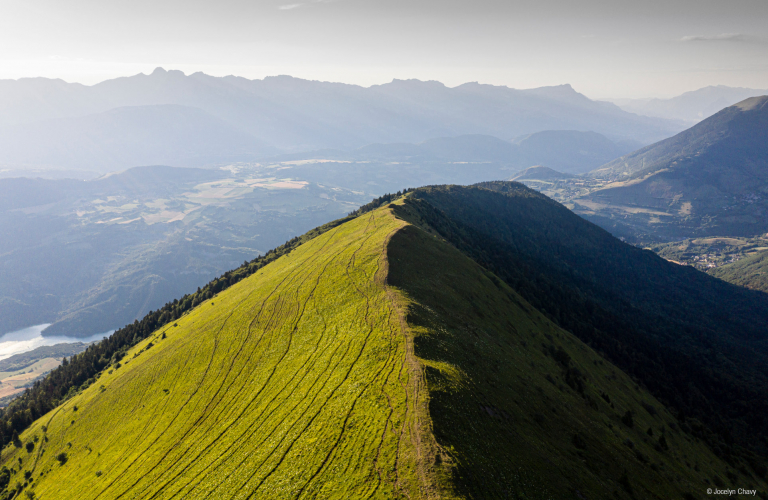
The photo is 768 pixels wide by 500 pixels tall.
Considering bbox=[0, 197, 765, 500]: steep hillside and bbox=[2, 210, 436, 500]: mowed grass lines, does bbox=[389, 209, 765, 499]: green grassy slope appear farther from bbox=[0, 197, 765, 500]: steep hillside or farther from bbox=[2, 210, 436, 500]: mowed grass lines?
bbox=[2, 210, 436, 500]: mowed grass lines

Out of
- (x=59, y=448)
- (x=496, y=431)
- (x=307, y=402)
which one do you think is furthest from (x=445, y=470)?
(x=59, y=448)

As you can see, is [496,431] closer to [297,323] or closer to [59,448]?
[297,323]

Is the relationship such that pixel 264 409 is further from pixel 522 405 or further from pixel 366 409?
pixel 522 405

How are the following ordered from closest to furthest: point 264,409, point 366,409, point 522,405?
point 366,409 < point 264,409 < point 522,405

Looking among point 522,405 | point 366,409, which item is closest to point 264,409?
point 366,409

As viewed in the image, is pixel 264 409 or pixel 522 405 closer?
pixel 264 409

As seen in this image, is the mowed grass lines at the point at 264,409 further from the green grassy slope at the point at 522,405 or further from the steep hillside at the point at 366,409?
the green grassy slope at the point at 522,405

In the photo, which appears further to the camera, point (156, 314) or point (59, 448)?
point (156, 314)
